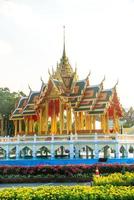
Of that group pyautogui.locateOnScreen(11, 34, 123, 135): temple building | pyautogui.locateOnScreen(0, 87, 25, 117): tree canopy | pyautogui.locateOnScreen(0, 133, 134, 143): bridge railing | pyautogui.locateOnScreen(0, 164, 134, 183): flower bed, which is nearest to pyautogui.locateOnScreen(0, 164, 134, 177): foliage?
pyautogui.locateOnScreen(0, 164, 134, 183): flower bed

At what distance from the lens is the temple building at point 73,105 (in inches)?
1454

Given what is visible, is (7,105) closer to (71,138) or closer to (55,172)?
(71,138)

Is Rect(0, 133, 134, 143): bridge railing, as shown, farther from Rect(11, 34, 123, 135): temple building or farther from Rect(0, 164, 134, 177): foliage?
Rect(0, 164, 134, 177): foliage

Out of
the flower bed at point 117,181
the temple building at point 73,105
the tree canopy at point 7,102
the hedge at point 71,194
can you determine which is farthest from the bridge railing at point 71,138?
the tree canopy at point 7,102

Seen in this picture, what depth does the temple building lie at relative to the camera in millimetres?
36938

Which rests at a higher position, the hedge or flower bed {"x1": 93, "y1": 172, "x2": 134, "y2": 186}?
flower bed {"x1": 93, "y1": 172, "x2": 134, "y2": 186}

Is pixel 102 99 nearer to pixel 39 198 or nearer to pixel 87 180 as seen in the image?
pixel 87 180

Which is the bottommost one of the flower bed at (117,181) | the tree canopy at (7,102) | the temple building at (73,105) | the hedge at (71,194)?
the hedge at (71,194)

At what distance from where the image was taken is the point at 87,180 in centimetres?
2375

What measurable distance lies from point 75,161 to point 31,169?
7.55 m

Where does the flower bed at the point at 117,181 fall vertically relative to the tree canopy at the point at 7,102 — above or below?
below

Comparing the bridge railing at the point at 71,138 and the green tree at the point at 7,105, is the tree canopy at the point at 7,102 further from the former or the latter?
the bridge railing at the point at 71,138

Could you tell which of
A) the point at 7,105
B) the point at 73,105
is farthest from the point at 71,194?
the point at 7,105

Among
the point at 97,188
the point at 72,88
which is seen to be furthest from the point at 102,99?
the point at 97,188
